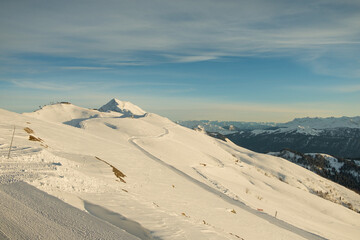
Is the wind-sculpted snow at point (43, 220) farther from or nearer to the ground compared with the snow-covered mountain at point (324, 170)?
farther from the ground

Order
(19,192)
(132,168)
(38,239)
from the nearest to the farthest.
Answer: (38,239) → (19,192) → (132,168)

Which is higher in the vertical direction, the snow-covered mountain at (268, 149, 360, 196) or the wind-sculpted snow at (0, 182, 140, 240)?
the wind-sculpted snow at (0, 182, 140, 240)

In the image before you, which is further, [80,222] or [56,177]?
[56,177]

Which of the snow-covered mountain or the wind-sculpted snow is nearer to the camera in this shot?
the wind-sculpted snow

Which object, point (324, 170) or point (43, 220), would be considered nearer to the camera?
point (43, 220)

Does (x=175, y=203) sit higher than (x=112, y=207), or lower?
lower

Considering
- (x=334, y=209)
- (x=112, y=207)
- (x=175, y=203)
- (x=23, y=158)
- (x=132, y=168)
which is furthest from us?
(x=334, y=209)

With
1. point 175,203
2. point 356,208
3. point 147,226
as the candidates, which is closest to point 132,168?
point 175,203

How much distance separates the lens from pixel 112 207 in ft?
28.8

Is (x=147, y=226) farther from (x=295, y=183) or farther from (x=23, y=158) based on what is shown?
(x=295, y=183)

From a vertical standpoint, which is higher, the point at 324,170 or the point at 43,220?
the point at 43,220

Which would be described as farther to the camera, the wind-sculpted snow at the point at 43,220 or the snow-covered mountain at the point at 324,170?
the snow-covered mountain at the point at 324,170

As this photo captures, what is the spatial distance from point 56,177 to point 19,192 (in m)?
2.67

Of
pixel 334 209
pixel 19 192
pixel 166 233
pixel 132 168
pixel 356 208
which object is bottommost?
pixel 356 208
